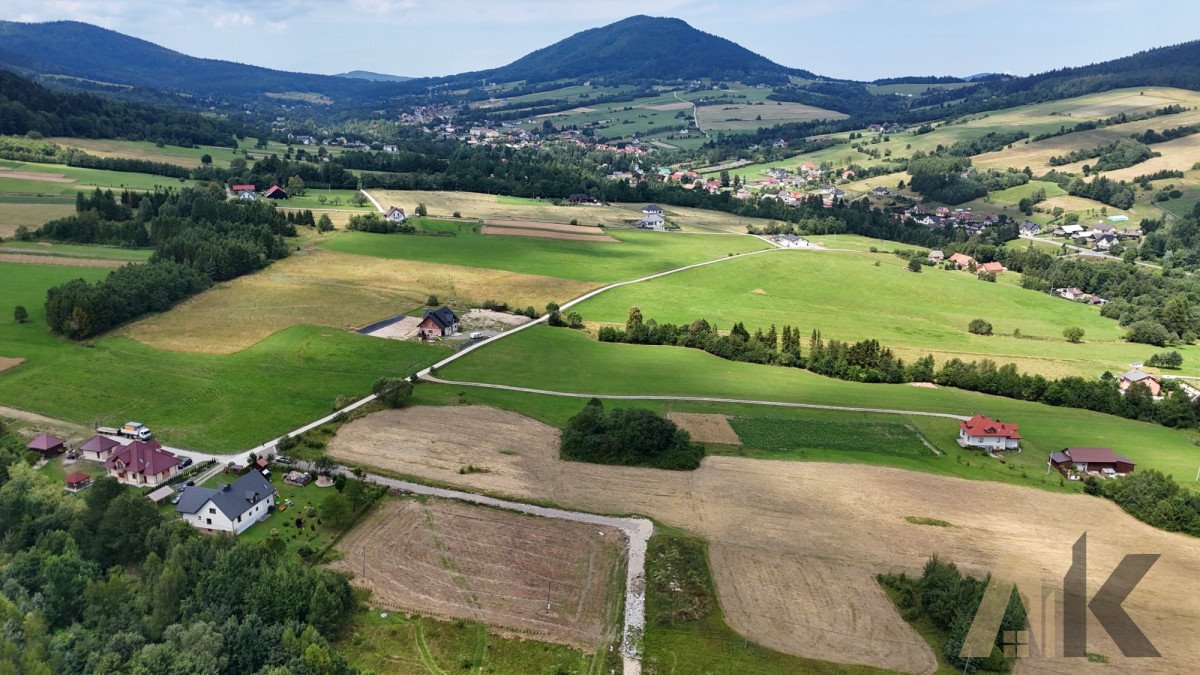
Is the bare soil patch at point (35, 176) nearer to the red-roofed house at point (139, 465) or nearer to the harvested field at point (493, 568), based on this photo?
the red-roofed house at point (139, 465)

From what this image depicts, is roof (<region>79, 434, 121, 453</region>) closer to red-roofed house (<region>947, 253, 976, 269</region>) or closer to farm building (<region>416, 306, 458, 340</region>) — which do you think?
farm building (<region>416, 306, 458, 340</region>)


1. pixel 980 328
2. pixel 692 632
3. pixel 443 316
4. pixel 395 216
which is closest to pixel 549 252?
pixel 395 216

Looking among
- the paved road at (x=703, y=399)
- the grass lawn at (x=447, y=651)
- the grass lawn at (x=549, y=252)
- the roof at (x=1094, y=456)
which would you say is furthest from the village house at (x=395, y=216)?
the roof at (x=1094, y=456)

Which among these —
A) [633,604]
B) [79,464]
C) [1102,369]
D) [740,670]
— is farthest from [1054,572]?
[79,464]

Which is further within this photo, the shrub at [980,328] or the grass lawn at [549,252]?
the grass lawn at [549,252]

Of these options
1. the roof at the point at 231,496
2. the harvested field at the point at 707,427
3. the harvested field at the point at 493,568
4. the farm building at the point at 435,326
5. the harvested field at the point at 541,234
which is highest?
the harvested field at the point at 541,234

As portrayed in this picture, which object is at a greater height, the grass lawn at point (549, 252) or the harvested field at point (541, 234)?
the harvested field at point (541, 234)

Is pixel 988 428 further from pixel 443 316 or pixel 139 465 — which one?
pixel 139 465
